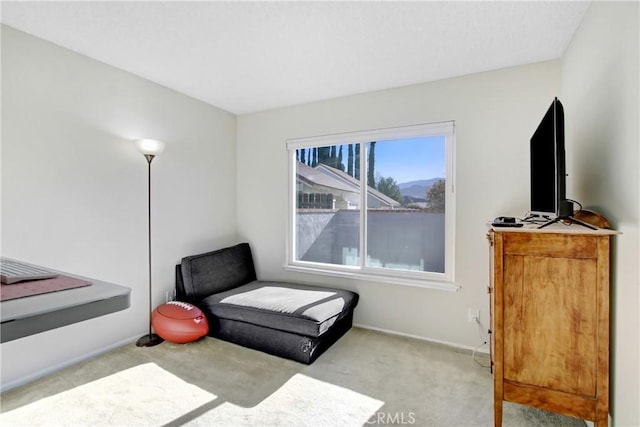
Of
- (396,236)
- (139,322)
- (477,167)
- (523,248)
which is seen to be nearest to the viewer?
(523,248)

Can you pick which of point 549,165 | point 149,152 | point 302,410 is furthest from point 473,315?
point 149,152

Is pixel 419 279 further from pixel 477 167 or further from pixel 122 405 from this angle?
pixel 122 405

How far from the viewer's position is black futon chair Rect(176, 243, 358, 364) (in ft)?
8.52

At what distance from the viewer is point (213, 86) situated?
3.19m

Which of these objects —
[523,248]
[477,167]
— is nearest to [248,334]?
[523,248]

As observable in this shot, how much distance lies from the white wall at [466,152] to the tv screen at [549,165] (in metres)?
0.52

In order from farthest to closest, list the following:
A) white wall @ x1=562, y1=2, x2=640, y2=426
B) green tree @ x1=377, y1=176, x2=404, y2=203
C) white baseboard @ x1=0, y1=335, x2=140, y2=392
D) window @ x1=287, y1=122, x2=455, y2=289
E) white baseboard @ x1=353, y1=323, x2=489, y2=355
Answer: green tree @ x1=377, y1=176, x2=404, y2=203 → window @ x1=287, y1=122, x2=455, y2=289 → white baseboard @ x1=353, y1=323, x2=489, y2=355 → white baseboard @ x1=0, y1=335, x2=140, y2=392 → white wall @ x1=562, y1=2, x2=640, y2=426

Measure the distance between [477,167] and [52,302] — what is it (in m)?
2.96

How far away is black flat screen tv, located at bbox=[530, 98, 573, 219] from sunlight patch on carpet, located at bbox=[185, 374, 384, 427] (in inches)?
62.1

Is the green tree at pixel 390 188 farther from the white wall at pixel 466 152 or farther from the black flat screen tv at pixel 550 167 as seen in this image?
the black flat screen tv at pixel 550 167

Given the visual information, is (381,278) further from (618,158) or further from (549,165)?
(618,158)

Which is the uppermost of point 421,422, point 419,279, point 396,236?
point 396,236

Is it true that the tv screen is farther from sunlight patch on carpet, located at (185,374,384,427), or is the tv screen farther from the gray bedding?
the gray bedding

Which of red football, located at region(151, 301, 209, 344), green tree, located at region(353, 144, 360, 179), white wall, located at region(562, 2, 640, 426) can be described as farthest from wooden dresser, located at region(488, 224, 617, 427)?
red football, located at region(151, 301, 209, 344)
